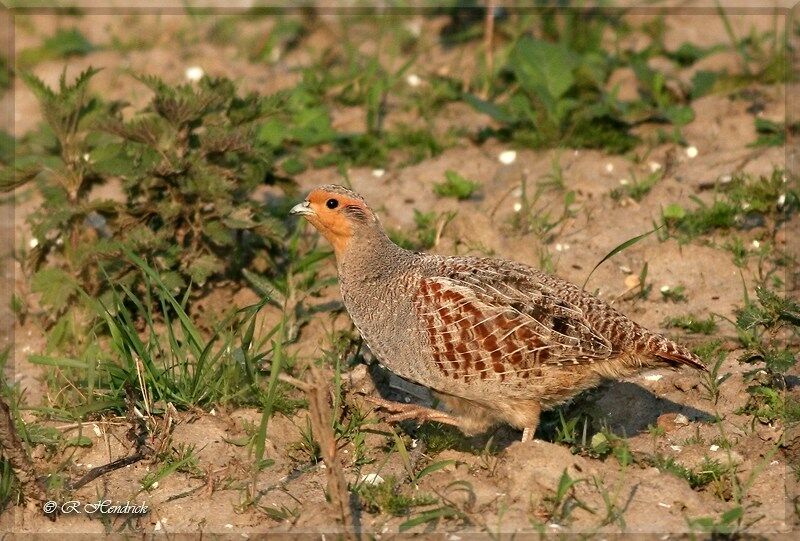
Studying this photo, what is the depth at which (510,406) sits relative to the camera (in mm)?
5125

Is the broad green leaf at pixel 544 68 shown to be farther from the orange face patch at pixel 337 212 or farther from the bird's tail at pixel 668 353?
the bird's tail at pixel 668 353

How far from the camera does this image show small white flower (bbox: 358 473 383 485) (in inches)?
198

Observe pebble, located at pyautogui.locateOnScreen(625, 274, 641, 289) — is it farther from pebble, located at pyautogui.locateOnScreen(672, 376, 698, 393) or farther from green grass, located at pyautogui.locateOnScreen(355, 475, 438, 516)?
green grass, located at pyautogui.locateOnScreen(355, 475, 438, 516)

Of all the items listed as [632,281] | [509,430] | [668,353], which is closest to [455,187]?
[632,281]

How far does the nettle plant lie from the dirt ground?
637 mm

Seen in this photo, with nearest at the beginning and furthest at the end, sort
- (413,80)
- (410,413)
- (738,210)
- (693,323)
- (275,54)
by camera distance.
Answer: (410,413)
(693,323)
(738,210)
(413,80)
(275,54)

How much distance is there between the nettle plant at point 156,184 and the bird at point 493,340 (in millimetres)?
1291

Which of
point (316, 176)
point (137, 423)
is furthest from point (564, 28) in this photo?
point (137, 423)

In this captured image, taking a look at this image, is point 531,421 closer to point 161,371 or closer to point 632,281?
point 632,281

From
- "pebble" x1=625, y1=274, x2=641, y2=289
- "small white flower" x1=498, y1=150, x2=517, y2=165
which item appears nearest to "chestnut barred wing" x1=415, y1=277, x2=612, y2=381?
"pebble" x1=625, y1=274, x2=641, y2=289

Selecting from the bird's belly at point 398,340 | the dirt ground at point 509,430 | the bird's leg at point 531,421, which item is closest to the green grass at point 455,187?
the dirt ground at point 509,430

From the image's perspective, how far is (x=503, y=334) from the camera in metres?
5.01

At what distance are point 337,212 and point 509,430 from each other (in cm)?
144

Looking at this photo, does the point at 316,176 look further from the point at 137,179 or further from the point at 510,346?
the point at 510,346
